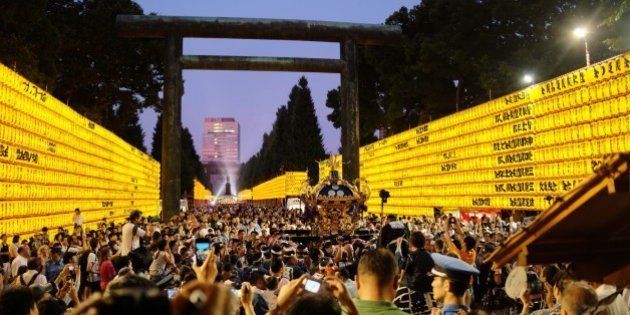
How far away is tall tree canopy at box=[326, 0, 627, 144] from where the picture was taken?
1002 inches

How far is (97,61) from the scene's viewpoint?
3312 cm

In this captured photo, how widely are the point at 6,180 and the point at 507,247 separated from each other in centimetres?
1183

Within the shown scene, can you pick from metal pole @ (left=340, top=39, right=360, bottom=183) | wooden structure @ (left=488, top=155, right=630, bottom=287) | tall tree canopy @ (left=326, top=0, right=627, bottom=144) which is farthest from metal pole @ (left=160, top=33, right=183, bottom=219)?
wooden structure @ (left=488, top=155, right=630, bottom=287)

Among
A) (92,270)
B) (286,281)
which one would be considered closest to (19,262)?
(92,270)

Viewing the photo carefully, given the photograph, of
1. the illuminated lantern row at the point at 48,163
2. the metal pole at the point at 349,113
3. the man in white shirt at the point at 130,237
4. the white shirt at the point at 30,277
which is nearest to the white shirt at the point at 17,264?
the white shirt at the point at 30,277

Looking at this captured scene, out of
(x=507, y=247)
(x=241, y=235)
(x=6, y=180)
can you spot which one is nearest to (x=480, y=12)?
(x=241, y=235)

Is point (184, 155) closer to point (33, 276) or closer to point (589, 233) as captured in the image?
point (33, 276)

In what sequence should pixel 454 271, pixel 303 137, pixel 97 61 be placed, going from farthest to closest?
pixel 303 137 → pixel 97 61 → pixel 454 271

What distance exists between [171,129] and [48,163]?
7519 millimetres

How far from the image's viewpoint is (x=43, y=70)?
24.6 m

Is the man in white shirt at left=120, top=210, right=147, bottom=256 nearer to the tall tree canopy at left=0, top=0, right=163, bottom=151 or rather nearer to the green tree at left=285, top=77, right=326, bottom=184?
the tall tree canopy at left=0, top=0, right=163, bottom=151

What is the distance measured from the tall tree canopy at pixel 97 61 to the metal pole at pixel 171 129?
227 inches

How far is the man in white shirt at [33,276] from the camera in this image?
24.5ft

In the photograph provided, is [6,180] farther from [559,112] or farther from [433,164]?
[433,164]
